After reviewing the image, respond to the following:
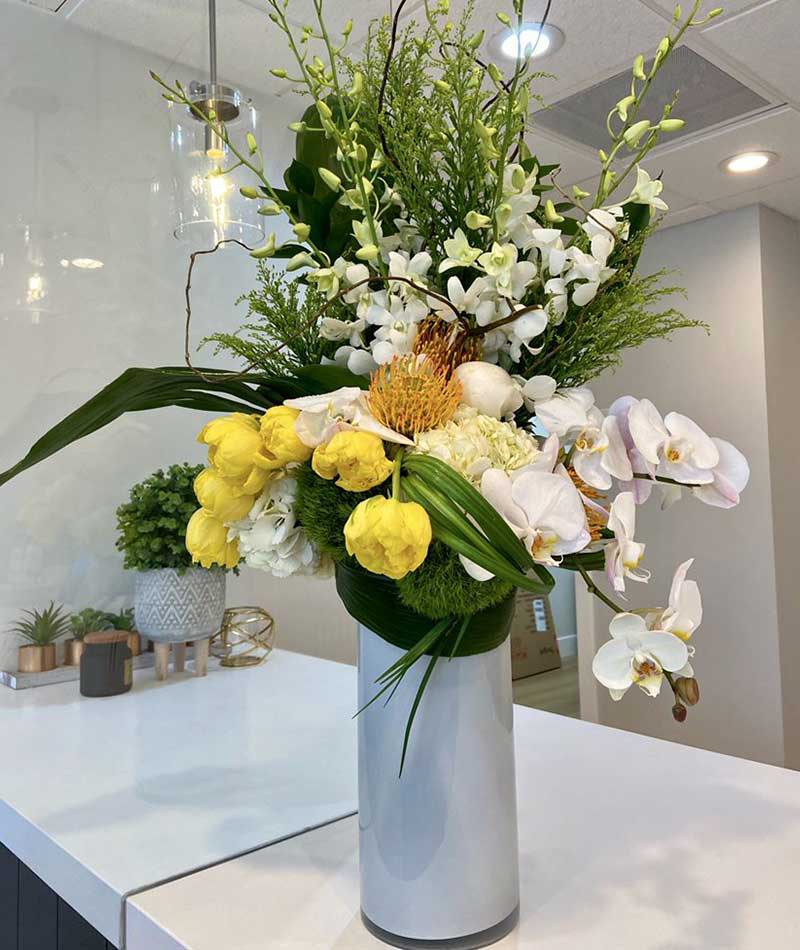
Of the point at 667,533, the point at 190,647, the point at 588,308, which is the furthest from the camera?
the point at 667,533

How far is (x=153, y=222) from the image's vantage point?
6.11ft

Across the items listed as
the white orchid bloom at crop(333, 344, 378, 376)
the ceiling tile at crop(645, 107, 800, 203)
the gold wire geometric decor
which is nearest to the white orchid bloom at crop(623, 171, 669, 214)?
the white orchid bloom at crop(333, 344, 378, 376)

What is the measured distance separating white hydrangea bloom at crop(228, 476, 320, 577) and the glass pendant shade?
1.21m

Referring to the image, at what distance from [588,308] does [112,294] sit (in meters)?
1.44

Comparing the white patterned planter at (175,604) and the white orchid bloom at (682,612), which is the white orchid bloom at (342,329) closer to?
the white orchid bloom at (682,612)

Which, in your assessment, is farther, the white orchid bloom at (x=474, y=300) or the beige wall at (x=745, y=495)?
the beige wall at (x=745, y=495)

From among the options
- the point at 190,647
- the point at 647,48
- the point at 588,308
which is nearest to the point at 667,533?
the point at 647,48

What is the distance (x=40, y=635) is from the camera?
160 centimetres

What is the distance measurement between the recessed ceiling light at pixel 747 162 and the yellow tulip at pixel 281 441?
8.15ft

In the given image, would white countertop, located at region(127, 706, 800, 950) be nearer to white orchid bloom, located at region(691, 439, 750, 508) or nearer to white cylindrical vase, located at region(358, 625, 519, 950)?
white cylindrical vase, located at region(358, 625, 519, 950)

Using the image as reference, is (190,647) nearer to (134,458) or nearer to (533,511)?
(134,458)

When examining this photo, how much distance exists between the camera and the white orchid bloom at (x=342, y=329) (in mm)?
628

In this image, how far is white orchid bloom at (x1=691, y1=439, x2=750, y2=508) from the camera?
0.55 meters

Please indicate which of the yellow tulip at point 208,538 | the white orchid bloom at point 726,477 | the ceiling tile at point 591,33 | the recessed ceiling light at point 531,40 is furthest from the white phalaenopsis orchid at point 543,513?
the recessed ceiling light at point 531,40
